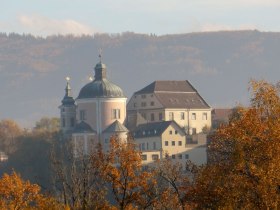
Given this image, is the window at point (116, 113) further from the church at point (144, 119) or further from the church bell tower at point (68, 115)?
the church bell tower at point (68, 115)

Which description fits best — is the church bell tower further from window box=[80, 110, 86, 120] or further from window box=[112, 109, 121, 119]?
window box=[112, 109, 121, 119]

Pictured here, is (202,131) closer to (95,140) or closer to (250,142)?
(95,140)

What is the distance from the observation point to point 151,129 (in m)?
157

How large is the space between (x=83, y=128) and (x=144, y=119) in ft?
33.6

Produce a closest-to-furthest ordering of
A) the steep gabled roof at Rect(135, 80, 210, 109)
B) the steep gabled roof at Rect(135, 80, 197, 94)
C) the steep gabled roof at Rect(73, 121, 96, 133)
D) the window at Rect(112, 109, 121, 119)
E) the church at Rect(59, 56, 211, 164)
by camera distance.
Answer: the church at Rect(59, 56, 211, 164)
the steep gabled roof at Rect(73, 121, 96, 133)
the window at Rect(112, 109, 121, 119)
the steep gabled roof at Rect(135, 80, 210, 109)
the steep gabled roof at Rect(135, 80, 197, 94)

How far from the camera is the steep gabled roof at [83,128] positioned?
158m

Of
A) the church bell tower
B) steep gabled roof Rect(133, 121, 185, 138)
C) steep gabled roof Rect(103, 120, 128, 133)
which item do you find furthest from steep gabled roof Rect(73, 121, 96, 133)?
steep gabled roof Rect(133, 121, 185, 138)

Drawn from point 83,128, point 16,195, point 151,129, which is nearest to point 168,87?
point 151,129

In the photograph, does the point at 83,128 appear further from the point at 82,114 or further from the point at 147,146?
the point at 147,146

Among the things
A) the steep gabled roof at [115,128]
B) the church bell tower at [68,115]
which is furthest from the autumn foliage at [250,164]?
the church bell tower at [68,115]

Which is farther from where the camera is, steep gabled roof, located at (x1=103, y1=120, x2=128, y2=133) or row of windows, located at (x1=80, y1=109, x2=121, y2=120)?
row of windows, located at (x1=80, y1=109, x2=121, y2=120)

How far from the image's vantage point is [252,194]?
1786 inches

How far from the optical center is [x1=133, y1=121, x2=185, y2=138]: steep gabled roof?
6127 inches

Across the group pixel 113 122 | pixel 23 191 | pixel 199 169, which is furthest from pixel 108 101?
pixel 199 169
